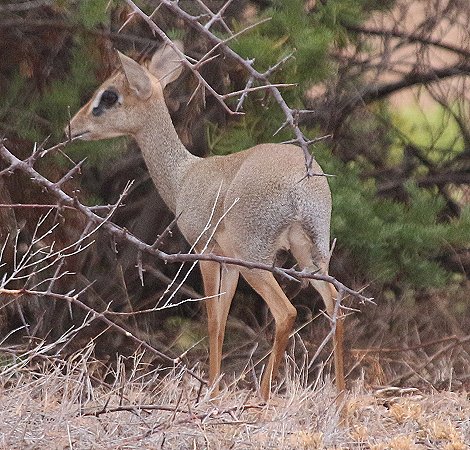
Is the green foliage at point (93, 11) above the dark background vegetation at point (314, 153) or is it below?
above

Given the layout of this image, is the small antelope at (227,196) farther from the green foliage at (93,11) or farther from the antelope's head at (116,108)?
the green foliage at (93,11)

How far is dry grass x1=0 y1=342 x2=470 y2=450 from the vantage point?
180 inches

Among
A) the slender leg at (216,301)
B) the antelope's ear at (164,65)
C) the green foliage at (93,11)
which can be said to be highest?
the green foliage at (93,11)

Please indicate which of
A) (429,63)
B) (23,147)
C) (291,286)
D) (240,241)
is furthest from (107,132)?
(429,63)

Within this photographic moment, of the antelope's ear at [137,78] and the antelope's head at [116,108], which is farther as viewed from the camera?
the antelope's head at [116,108]

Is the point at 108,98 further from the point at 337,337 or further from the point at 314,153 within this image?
the point at 337,337

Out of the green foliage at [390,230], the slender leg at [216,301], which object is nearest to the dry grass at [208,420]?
the slender leg at [216,301]

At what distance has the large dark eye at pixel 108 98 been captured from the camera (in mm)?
6558

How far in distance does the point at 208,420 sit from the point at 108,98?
237cm

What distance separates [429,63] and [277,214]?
2425mm

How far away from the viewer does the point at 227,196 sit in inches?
238

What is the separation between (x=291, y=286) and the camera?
772 centimetres

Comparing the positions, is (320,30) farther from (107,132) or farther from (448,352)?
(448,352)

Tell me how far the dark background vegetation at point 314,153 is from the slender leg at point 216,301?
72cm
